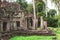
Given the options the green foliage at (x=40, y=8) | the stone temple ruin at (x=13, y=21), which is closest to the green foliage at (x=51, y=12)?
Result: the green foliage at (x=40, y=8)

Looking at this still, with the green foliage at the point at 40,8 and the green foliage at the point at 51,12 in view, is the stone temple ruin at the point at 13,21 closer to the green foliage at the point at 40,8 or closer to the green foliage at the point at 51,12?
the green foliage at the point at 40,8

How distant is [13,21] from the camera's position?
113ft

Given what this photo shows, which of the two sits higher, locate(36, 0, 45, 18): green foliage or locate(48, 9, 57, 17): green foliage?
locate(36, 0, 45, 18): green foliage

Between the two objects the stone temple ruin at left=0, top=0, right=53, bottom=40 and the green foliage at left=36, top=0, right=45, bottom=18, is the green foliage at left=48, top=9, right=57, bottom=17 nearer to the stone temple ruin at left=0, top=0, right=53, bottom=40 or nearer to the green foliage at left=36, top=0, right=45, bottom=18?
the green foliage at left=36, top=0, right=45, bottom=18

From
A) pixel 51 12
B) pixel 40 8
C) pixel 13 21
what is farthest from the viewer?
pixel 51 12

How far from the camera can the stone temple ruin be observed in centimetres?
2951

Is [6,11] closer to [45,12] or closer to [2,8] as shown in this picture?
[2,8]

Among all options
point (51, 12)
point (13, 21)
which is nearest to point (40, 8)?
point (51, 12)

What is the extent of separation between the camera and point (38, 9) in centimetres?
5216

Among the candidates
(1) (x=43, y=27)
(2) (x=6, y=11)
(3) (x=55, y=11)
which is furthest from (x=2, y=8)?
(3) (x=55, y=11)

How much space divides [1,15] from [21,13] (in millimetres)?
4632

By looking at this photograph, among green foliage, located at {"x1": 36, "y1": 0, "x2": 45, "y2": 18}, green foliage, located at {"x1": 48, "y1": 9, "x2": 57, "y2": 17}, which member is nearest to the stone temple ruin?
green foliage, located at {"x1": 36, "y1": 0, "x2": 45, "y2": 18}

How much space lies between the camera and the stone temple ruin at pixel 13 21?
29511 millimetres

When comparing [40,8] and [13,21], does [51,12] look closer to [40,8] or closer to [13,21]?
[40,8]
